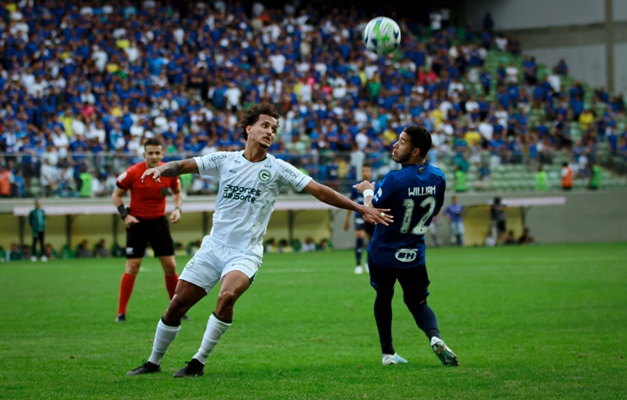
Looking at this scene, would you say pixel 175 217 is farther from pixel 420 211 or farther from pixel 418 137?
pixel 418 137

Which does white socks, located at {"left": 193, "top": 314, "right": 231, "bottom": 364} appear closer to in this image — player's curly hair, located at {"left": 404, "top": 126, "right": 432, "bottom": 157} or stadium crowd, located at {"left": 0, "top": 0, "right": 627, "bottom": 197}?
player's curly hair, located at {"left": 404, "top": 126, "right": 432, "bottom": 157}

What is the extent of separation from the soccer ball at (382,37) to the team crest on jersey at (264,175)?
4801 mm

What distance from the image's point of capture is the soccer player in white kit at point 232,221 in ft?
27.1

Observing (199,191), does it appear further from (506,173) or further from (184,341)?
(184,341)

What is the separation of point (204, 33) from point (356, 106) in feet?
21.8

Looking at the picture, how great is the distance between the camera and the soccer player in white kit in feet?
27.1

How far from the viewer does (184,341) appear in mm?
11125

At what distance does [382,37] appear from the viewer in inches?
508

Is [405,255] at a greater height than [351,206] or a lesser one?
lesser

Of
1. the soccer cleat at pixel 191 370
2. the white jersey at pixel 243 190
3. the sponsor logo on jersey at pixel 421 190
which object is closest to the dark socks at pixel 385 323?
the sponsor logo on jersey at pixel 421 190

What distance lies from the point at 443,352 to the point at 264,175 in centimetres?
231

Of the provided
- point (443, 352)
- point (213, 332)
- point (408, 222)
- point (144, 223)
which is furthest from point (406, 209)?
point (144, 223)

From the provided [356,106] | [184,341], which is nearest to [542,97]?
[356,106]

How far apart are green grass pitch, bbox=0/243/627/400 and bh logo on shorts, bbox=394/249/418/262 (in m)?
1.01
